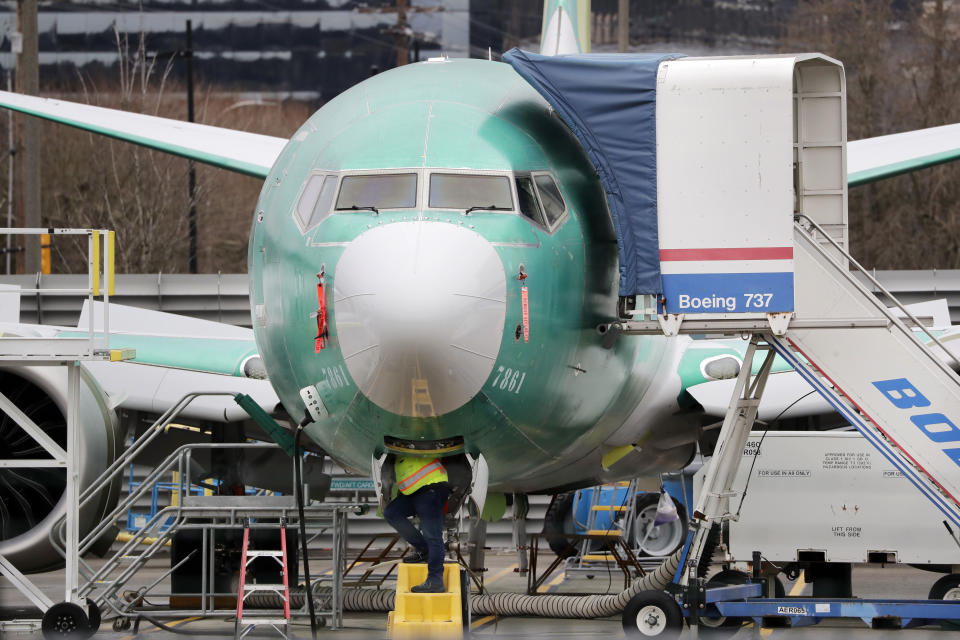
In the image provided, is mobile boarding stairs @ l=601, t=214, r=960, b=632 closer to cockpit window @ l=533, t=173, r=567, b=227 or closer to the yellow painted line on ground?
cockpit window @ l=533, t=173, r=567, b=227

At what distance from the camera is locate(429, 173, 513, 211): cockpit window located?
8750mm

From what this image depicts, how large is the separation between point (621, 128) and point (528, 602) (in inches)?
198

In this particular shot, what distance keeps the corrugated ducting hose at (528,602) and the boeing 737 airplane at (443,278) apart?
5.37ft

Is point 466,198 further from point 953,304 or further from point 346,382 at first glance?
point 953,304

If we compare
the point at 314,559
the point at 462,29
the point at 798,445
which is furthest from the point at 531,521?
the point at 462,29

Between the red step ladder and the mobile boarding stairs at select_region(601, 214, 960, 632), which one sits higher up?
the mobile boarding stairs at select_region(601, 214, 960, 632)

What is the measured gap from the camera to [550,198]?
928 cm

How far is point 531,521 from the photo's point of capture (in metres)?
23.0

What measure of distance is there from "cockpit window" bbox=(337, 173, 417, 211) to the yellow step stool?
89.5 inches

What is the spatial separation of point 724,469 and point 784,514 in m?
2.86

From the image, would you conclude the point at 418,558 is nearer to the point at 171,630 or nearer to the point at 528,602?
the point at 528,602

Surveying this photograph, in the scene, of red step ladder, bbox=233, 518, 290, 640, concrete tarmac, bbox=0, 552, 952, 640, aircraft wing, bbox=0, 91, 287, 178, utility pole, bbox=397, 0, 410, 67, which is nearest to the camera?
red step ladder, bbox=233, 518, 290, 640

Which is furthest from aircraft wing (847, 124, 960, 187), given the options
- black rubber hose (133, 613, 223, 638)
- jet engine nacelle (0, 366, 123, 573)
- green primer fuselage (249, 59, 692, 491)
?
jet engine nacelle (0, 366, 123, 573)

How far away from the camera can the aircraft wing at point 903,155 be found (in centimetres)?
1320
